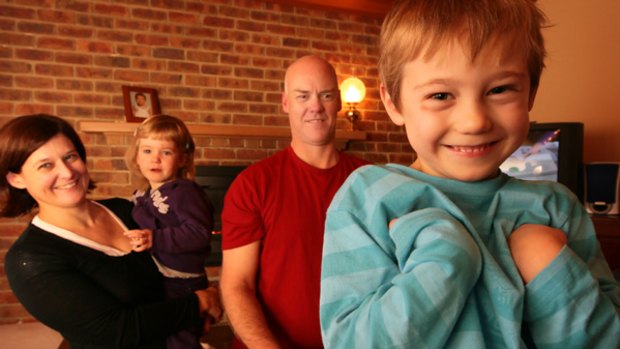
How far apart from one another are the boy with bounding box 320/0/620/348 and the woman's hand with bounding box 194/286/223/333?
105cm

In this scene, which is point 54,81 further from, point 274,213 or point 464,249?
point 464,249

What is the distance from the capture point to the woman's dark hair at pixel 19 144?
133 centimetres

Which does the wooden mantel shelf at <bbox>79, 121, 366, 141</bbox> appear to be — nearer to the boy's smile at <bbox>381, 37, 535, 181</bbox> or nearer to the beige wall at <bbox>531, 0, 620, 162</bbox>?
the beige wall at <bbox>531, 0, 620, 162</bbox>

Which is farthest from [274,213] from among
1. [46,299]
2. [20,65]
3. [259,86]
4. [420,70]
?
[20,65]

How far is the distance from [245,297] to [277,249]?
19 cm

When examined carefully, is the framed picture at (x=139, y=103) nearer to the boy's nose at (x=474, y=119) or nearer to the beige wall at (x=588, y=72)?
the beige wall at (x=588, y=72)

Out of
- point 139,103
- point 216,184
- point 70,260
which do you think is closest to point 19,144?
point 70,260

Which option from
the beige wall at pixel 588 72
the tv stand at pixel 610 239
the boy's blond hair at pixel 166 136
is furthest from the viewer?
the beige wall at pixel 588 72

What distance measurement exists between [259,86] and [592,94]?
2.81 m

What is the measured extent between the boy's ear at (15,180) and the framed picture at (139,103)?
2308mm

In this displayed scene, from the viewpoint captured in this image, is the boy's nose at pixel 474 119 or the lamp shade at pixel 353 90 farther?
the lamp shade at pixel 353 90

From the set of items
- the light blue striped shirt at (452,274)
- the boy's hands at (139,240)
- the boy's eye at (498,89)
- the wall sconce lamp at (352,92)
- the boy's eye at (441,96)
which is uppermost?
the wall sconce lamp at (352,92)

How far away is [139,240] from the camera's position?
5.18 ft

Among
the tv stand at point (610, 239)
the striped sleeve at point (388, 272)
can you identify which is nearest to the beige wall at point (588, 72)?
the tv stand at point (610, 239)
